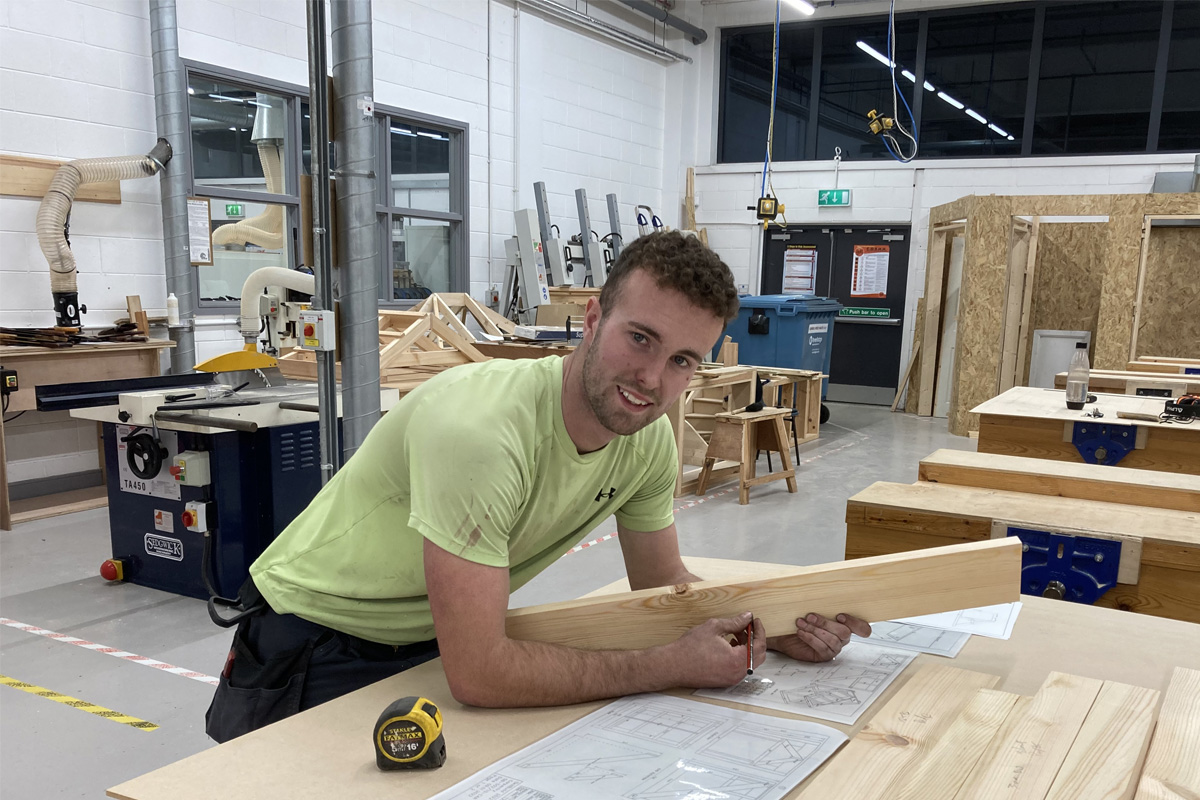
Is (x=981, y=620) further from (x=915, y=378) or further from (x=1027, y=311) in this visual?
(x=915, y=378)

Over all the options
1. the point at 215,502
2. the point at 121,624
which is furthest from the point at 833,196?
the point at 121,624

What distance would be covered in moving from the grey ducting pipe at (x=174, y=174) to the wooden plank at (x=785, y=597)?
493 centimetres

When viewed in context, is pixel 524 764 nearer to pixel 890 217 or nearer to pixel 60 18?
pixel 60 18

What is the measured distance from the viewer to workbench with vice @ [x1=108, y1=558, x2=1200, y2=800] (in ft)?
3.19

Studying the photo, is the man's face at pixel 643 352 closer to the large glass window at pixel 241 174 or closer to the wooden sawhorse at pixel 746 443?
the wooden sawhorse at pixel 746 443

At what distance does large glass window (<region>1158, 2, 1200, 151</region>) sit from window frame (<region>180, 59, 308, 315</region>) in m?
8.22

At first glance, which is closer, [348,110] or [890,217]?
[348,110]

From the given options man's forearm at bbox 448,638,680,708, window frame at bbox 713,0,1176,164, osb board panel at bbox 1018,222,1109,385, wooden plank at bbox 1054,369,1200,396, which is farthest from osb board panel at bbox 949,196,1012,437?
man's forearm at bbox 448,638,680,708

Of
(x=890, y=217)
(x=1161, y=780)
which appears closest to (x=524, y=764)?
(x=1161, y=780)

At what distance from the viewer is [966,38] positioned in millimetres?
9609

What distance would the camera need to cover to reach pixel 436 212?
7.74 metres

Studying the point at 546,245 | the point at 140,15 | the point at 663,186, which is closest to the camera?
the point at 140,15

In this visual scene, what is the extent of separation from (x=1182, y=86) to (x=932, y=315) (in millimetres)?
3326

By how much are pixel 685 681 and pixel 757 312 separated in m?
7.56
